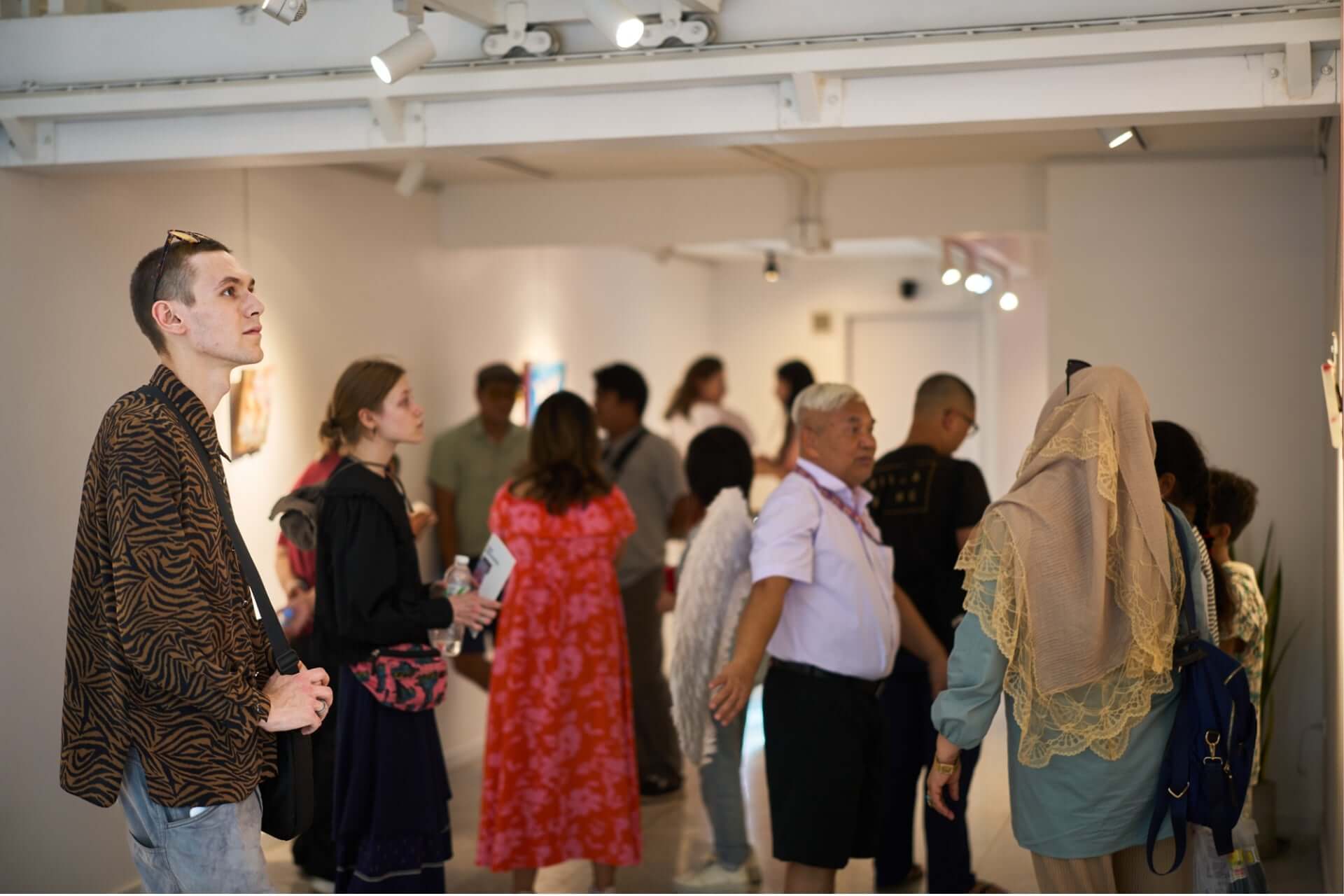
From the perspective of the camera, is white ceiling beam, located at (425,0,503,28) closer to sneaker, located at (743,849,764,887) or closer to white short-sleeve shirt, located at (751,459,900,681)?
white short-sleeve shirt, located at (751,459,900,681)

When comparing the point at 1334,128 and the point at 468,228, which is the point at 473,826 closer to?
the point at 468,228

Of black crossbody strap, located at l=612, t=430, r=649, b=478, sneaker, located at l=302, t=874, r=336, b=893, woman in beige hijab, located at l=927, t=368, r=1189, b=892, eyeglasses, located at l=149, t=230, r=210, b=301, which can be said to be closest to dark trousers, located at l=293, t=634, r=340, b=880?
sneaker, located at l=302, t=874, r=336, b=893

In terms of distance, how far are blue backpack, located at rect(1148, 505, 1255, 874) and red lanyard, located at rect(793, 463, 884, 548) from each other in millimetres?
1042

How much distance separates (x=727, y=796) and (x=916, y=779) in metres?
0.68

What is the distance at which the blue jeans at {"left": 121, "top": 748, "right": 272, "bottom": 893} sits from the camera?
2.46m

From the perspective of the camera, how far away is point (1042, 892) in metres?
3.16

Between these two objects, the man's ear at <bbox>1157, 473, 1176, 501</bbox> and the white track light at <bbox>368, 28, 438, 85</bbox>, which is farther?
the man's ear at <bbox>1157, 473, 1176, 501</bbox>

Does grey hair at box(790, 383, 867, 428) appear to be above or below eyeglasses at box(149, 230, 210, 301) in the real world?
below

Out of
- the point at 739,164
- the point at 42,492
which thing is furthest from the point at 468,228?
the point at 42,492

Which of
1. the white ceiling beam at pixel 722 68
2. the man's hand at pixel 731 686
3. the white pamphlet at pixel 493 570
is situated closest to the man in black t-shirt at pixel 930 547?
the man's hand at pixel 731 686

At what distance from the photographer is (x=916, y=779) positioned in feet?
15.7

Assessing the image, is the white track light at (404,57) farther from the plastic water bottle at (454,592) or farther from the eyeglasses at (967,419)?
the eyeglasses at (967,419)

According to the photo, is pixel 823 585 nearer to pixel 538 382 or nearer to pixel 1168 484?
pixel 1168 484

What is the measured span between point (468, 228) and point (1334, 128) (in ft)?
13.1
